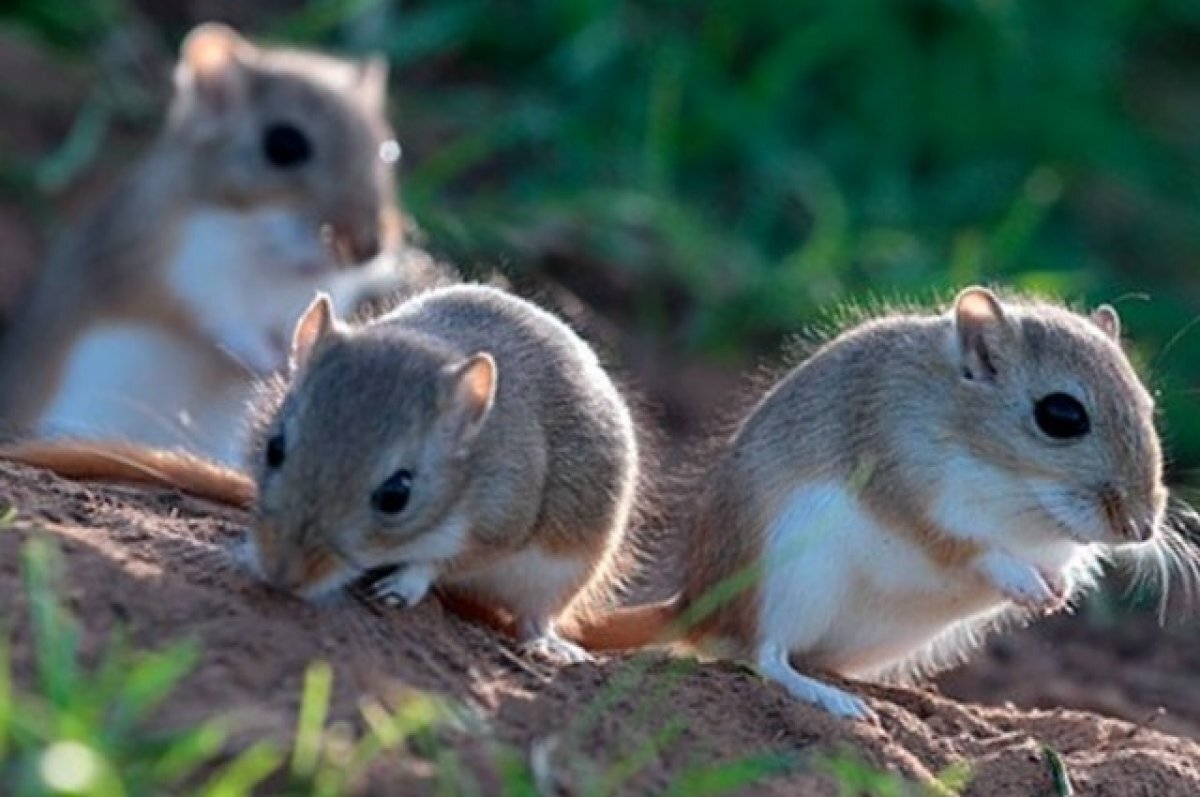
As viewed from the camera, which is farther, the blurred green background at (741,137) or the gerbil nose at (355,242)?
the blurred green background at (741,137)

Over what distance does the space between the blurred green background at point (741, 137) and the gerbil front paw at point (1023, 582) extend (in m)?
4.29

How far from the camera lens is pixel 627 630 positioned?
660 centimetres

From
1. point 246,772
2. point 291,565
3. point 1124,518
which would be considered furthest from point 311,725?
point 1124,518

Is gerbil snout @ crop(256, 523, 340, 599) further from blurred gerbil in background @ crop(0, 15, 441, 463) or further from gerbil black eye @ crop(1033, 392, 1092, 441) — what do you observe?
blurred gerbil in background @ crop(0, 15, 441, 463)

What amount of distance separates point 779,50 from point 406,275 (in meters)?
2.44

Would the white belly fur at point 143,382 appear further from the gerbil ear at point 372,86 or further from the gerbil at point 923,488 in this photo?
the gerbil at point 923,488

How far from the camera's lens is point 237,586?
17.6 ft

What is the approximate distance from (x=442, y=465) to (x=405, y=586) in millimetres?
251

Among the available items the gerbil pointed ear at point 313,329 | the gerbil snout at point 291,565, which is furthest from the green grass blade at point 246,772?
the gerbil pointed ear at point 313,329

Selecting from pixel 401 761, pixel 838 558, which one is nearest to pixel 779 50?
pixel 838 558

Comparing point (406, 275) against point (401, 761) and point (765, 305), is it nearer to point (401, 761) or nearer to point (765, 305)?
point (765, 305)

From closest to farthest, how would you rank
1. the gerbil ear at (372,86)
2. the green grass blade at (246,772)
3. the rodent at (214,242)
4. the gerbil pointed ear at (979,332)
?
the green grass blade at (246,772) < the gerbil pointed ear at (979,332) < the rodent at (214,242) < the gerbil ear at (372,86)

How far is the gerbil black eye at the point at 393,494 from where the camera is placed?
5613 mm

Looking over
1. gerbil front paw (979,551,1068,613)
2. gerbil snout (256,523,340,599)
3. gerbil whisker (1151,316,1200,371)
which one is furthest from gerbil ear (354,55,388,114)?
gerbil snout (256,523,340,599)
